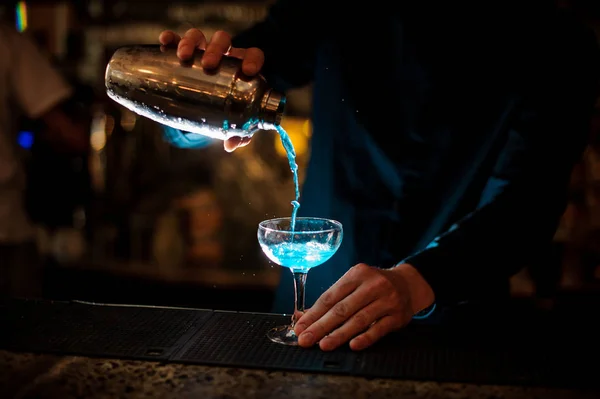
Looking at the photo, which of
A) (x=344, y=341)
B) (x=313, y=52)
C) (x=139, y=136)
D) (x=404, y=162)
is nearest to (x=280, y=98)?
(x=344, y=341)

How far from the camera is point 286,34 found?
203 cm

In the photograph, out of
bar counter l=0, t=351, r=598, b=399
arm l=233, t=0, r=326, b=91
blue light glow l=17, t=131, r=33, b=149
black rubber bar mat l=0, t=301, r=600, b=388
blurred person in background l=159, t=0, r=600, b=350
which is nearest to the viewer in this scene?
bar counter l=0, t=351, r=598, b=399

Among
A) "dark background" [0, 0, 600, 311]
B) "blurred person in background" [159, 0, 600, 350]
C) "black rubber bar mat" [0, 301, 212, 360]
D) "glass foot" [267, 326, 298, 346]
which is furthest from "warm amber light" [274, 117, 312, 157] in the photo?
"glass foot" [267, 326, 298, 346]

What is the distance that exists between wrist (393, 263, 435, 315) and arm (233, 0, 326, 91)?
0.79m

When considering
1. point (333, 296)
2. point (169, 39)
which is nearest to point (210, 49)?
point (169, 39)

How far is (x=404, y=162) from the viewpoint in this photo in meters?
1.90

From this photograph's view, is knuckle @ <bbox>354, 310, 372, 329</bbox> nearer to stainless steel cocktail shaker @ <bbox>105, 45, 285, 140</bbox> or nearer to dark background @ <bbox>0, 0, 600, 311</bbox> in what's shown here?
stainless steel cocktail shaker @ <bbox>105, 45, 285, 140</bbox>

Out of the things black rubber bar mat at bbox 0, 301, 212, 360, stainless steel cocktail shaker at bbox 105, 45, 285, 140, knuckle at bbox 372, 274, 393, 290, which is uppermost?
stainless steel cocktail shaker at bbox 105, 45, 285, 140

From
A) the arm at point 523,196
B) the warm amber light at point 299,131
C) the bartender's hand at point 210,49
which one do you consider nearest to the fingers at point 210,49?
the bartender's hand at point 210,49

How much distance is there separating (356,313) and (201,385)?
13.3 inches

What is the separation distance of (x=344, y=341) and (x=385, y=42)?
36.5 inches

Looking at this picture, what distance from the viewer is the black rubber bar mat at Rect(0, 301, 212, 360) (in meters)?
1.34

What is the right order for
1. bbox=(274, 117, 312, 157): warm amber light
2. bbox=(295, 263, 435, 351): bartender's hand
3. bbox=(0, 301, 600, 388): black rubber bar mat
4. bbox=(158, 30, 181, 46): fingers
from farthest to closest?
bbox=(274, 117, 312, 157): warm amber light → bbox=(158, 30, 181, 46): fingers → bbox=(295, 263, 435, 351): bartender's hand → bbox=(0, 301, 600, 388): black rubber bar mat

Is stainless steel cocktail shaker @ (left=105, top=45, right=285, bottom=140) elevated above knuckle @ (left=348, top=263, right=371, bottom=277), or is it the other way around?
stainless steel cocktail shaker @ (left=105, top=45, right=285, bottom=140)
